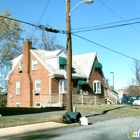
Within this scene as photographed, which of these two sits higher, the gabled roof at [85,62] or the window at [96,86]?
the gabled roof at [85,62]

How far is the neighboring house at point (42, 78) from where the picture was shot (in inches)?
1294

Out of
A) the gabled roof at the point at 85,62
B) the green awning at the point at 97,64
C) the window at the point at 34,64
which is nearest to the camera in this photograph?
the window at the point at 34,64

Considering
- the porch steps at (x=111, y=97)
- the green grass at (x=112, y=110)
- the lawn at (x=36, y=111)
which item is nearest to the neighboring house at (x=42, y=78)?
the porch steps at (x=111, y=97)

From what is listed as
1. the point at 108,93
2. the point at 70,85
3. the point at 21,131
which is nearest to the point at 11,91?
the point at 108,93

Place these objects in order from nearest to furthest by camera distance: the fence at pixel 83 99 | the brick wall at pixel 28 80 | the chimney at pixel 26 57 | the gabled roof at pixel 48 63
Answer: the fence at pixel 83 99 < the gabled roof at pixel 48 63 < the brick wall at pixel 28 80 < the chimney at pixel 26 57

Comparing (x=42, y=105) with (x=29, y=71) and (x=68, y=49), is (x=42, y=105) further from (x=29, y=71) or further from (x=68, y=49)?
(x=68, y=49)

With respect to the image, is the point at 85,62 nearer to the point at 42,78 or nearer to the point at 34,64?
the point at 34,64

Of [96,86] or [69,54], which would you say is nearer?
[69,54]

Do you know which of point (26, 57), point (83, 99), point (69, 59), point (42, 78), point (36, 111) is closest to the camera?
point (69, 59)

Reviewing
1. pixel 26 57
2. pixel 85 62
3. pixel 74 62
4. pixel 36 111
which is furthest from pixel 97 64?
pixel 36 111

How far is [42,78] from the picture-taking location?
110 ft

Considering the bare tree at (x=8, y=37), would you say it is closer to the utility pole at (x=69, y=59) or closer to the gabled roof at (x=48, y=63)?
the gabled roof at (x=48, y=63)

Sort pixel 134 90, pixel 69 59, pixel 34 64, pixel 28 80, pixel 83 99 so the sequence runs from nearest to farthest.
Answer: pixel 69 59 → pixel 83 99 → pixel 28 80 → pixel 34 64 → pixel 134 90

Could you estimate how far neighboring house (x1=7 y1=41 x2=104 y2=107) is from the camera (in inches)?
1294
